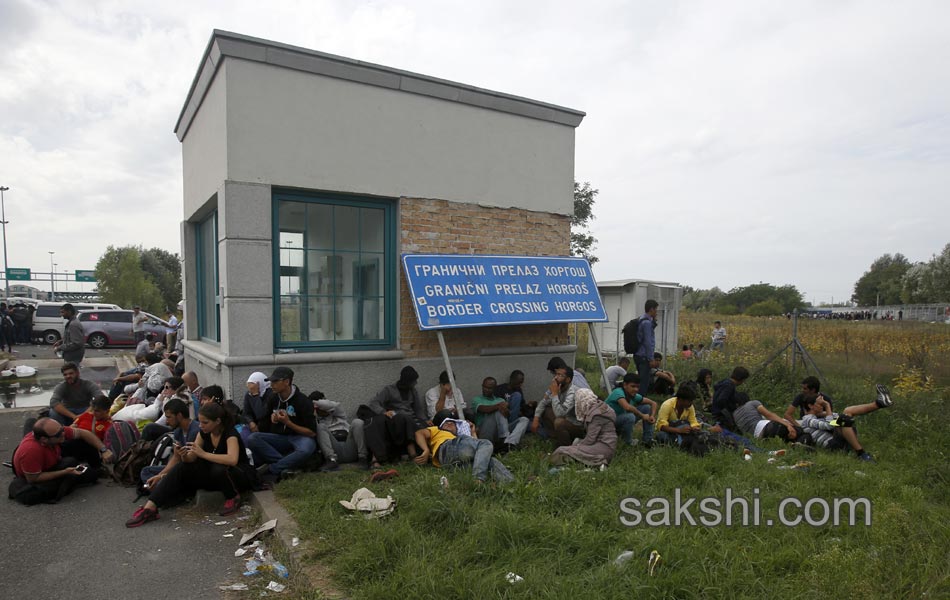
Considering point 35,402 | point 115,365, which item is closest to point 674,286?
point 35,402

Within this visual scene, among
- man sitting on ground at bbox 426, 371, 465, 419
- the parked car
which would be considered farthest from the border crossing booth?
the parked car

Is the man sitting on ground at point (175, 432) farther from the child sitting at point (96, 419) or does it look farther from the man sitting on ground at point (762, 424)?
the man sitting on ground at point (762, 424)

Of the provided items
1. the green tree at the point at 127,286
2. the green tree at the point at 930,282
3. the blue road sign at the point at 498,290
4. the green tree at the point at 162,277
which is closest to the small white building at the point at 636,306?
the blue road sign at the point at 498,290

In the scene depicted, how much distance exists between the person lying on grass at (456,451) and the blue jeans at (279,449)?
115 centimetres

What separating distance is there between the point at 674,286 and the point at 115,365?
1663 centimetres

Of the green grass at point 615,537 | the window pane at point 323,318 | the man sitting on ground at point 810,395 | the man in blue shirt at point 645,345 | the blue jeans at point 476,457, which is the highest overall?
the window pane at point 323,318

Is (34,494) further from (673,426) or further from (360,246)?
(673,426)

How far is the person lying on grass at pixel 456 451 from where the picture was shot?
4.93 metres

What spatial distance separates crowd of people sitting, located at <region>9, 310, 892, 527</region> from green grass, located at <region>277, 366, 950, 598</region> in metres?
0.35

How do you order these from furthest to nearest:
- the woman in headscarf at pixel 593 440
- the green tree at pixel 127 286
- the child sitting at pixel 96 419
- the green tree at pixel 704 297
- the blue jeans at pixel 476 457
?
the green tree at pixel 704 297, the green tree at pixel 127 286, the child sitting at pixel 96 419, the woman in headscarf at pixel 593 440, the blue jeans at pixel 476 457

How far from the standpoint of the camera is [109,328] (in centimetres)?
2064

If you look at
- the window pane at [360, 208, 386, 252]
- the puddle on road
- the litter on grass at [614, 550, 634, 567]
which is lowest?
the puddle on road

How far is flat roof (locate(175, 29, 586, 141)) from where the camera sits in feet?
19.3

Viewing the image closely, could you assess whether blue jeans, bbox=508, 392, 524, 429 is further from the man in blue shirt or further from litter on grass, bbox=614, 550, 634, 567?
litter on grass, bbox=614, 550, 634, 567
